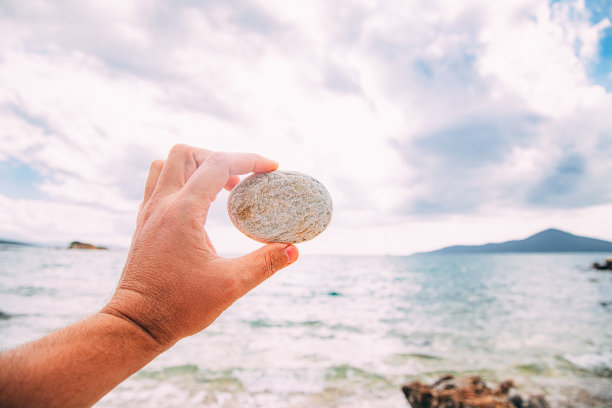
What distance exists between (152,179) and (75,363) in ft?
3.95

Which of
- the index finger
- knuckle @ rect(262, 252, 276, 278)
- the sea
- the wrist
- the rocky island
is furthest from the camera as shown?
the rocky island

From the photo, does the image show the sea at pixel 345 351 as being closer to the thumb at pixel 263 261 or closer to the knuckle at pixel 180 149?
the thumb at pixel 263 261

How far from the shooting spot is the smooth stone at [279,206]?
7.07 feet

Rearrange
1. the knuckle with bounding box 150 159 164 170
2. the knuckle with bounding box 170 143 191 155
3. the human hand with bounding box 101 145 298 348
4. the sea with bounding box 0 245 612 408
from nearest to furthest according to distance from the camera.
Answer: the human hand with bounding box 101 145 298 348 < the knuckle with bounding box 170 143 191 155 < the knuckle with bounding box 150 159 164 170 < the sea with bounding box 0 245 612 408

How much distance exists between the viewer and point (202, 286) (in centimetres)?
145

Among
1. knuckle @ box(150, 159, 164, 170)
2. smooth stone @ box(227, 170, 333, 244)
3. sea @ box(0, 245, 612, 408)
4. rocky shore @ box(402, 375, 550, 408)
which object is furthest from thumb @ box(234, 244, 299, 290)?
rocky shore @ box(402, 375, 550, 408)

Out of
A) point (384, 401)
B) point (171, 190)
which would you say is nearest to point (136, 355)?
point (171, 190)

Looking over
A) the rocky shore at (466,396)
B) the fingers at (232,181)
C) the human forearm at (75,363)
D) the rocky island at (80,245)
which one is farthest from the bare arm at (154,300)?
the rocky island at (80,245)

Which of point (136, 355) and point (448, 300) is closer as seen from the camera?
point (136, 355)

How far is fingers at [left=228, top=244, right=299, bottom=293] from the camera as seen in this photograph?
161cm

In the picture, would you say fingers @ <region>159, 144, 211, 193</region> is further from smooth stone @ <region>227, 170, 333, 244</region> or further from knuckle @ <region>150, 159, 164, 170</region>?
smooth stone @ <region>227, 170, 333, 244</region>

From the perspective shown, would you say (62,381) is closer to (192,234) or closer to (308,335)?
(192,234)

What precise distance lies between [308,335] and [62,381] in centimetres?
893

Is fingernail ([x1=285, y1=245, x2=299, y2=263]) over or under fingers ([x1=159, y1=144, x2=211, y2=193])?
under
